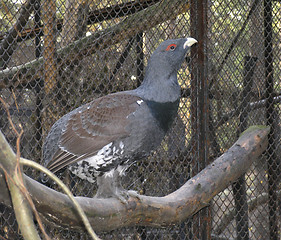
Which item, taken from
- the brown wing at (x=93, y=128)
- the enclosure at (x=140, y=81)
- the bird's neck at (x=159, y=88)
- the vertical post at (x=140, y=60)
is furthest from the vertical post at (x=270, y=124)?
the brown wing at (x=93, y=128)

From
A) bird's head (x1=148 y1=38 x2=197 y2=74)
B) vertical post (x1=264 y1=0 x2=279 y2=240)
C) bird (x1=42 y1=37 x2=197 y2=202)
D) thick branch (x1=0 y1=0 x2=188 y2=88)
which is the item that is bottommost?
vertical post (x1=264 y1=0 x2=279 y2=240)

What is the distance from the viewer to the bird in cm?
240

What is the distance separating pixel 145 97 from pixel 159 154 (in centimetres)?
103

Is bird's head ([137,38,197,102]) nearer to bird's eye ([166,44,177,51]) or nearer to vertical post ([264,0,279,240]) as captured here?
bird's eye ([166,44,177,51])

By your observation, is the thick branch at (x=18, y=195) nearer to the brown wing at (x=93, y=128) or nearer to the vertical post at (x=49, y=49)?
the brown wing at (x=93, y=128)

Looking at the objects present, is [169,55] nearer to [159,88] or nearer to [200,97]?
[159,88]

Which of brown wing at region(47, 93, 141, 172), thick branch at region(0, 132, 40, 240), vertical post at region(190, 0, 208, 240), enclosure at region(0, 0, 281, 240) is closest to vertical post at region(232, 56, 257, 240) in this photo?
enclosure at region(0, 0, 281, 240)

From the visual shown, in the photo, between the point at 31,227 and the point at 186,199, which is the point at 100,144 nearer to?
the point at 186,199

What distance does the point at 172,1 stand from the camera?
353 cm

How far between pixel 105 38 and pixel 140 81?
0.48 meters

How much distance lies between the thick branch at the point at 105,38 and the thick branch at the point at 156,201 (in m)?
1.33

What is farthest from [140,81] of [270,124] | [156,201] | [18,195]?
[18,195]

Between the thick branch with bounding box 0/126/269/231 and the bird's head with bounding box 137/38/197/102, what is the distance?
577 mm

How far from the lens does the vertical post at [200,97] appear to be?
3090 millimetres
